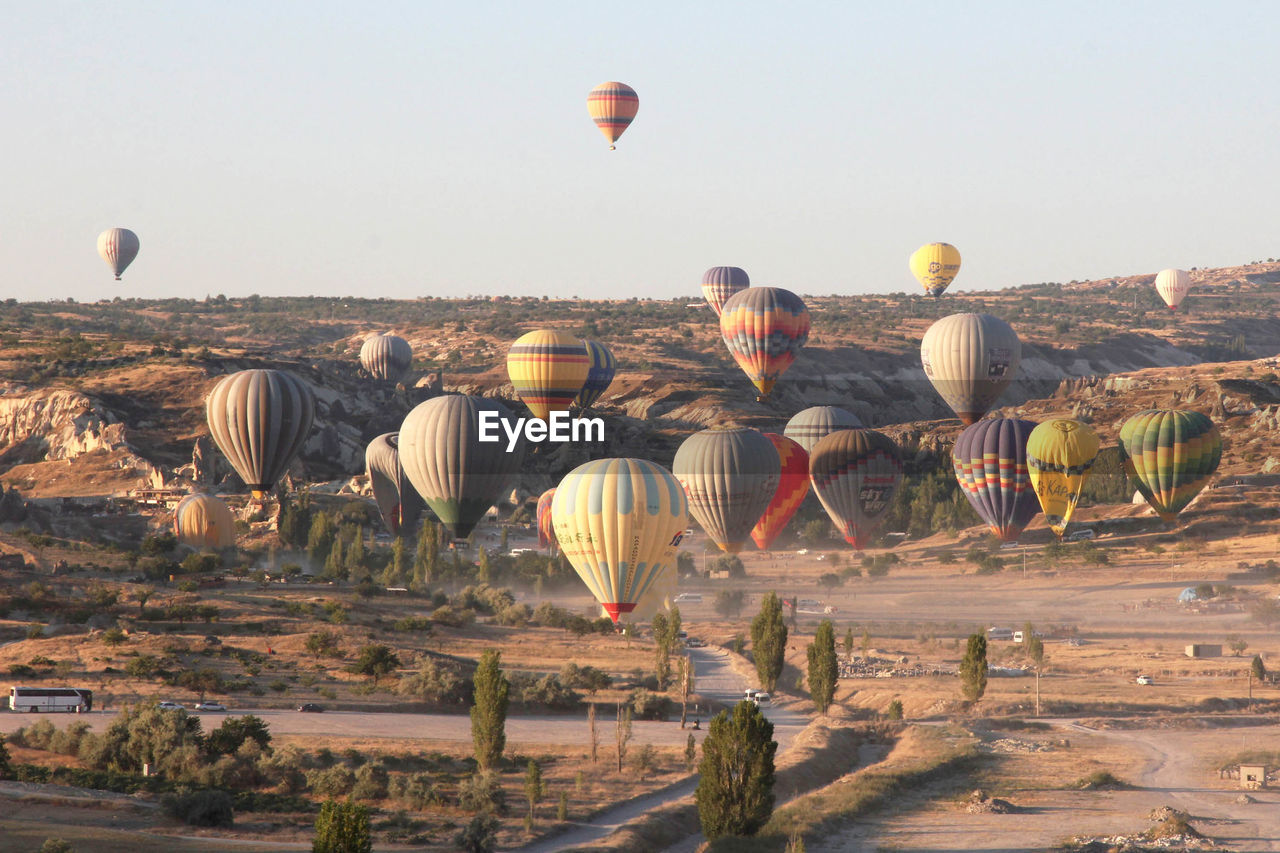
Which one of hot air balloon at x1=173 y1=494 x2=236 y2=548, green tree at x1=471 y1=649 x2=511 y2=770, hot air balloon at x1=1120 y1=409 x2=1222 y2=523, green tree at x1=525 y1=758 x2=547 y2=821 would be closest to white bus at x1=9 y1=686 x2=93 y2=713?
green tree at x1=471 y1=649 x2=511 y2=770

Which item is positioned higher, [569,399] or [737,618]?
[569,399]

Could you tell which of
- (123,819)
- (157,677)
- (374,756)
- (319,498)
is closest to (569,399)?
(319,498)

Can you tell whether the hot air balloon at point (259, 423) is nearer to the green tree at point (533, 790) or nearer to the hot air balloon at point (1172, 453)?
the green tree at point (533, 790)

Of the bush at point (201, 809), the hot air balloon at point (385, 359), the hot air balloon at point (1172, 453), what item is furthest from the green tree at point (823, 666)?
the hot air balloon at point (385, 359)

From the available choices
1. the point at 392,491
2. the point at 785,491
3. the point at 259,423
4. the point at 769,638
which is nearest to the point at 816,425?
the point at 785,491

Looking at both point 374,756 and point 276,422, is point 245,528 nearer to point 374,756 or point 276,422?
point 276,422

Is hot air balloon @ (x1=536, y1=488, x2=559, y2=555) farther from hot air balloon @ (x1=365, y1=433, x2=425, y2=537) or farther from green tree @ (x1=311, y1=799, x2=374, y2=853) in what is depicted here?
green tree @ (x1=311, y1=799, x2=374, y2=853)

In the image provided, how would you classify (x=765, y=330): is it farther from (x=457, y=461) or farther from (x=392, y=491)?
(x=457, y=461)
